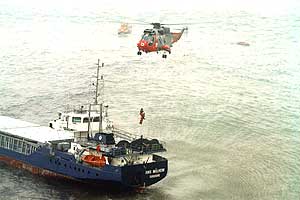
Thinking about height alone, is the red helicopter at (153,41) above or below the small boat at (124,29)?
above

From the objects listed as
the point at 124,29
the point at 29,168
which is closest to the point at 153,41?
the point at 29,168

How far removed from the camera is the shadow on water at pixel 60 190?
32.8m

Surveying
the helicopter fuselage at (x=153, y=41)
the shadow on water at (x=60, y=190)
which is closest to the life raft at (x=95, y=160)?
the shadow on water at (x=60, y=190)

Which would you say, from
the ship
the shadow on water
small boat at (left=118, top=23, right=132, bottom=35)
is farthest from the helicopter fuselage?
small boat at (left=118, top=23, right=132, bottom=35)

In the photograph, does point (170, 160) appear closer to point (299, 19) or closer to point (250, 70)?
point (250, 70)

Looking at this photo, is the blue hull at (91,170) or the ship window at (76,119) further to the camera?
the ship window at (76,119)

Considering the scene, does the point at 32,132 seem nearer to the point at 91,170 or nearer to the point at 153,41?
the point at 91,170

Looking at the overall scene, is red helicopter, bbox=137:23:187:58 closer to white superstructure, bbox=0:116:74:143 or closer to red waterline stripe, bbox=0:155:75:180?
white superstructure, bbox=0:116:74:143

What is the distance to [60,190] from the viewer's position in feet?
111

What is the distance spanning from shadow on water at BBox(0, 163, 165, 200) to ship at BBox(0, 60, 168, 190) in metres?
0.43

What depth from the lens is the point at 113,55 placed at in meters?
76.2

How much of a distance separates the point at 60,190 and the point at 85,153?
272 cm

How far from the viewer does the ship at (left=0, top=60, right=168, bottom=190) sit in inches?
1268

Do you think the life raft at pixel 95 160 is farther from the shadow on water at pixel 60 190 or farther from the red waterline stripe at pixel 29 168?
the red waterline stripe at pixel 29 168
